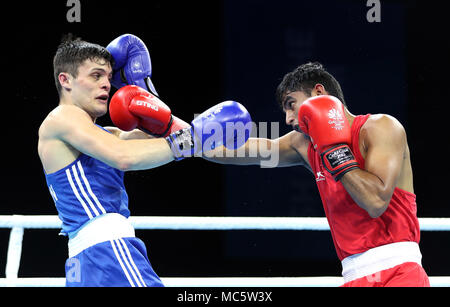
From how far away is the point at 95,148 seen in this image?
6.47 ft

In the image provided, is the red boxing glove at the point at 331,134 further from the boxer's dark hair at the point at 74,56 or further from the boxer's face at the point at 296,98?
the boxer's dark hair at the point at 74,56

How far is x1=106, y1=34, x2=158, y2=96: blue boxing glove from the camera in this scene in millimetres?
2463

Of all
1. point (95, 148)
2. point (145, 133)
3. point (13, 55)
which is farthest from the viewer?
point (13, 55)

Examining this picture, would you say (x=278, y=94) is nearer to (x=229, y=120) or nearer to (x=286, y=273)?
(x=229, y=120)

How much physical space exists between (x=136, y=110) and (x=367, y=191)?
3.05 feet

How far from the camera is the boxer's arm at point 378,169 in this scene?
6.68 ft

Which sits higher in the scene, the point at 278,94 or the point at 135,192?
the point at 278,94

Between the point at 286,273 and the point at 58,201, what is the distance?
137 inches

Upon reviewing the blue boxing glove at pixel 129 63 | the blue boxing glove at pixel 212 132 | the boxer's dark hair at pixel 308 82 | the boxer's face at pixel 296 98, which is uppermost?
the blue boxing glove at pixel 129 63

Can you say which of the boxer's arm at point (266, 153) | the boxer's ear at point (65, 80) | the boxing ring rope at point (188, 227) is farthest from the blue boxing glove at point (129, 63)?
the boxing ring rope at point (188, 227)

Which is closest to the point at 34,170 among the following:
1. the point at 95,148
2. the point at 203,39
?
the point at 203,39

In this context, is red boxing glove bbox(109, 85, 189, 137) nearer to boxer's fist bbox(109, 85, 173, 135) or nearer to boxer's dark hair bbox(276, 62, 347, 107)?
boxer's fist bbox(109, 85, 173, 135)

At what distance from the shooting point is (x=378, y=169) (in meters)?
2.10

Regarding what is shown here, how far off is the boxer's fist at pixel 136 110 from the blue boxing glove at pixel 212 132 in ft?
0.69
